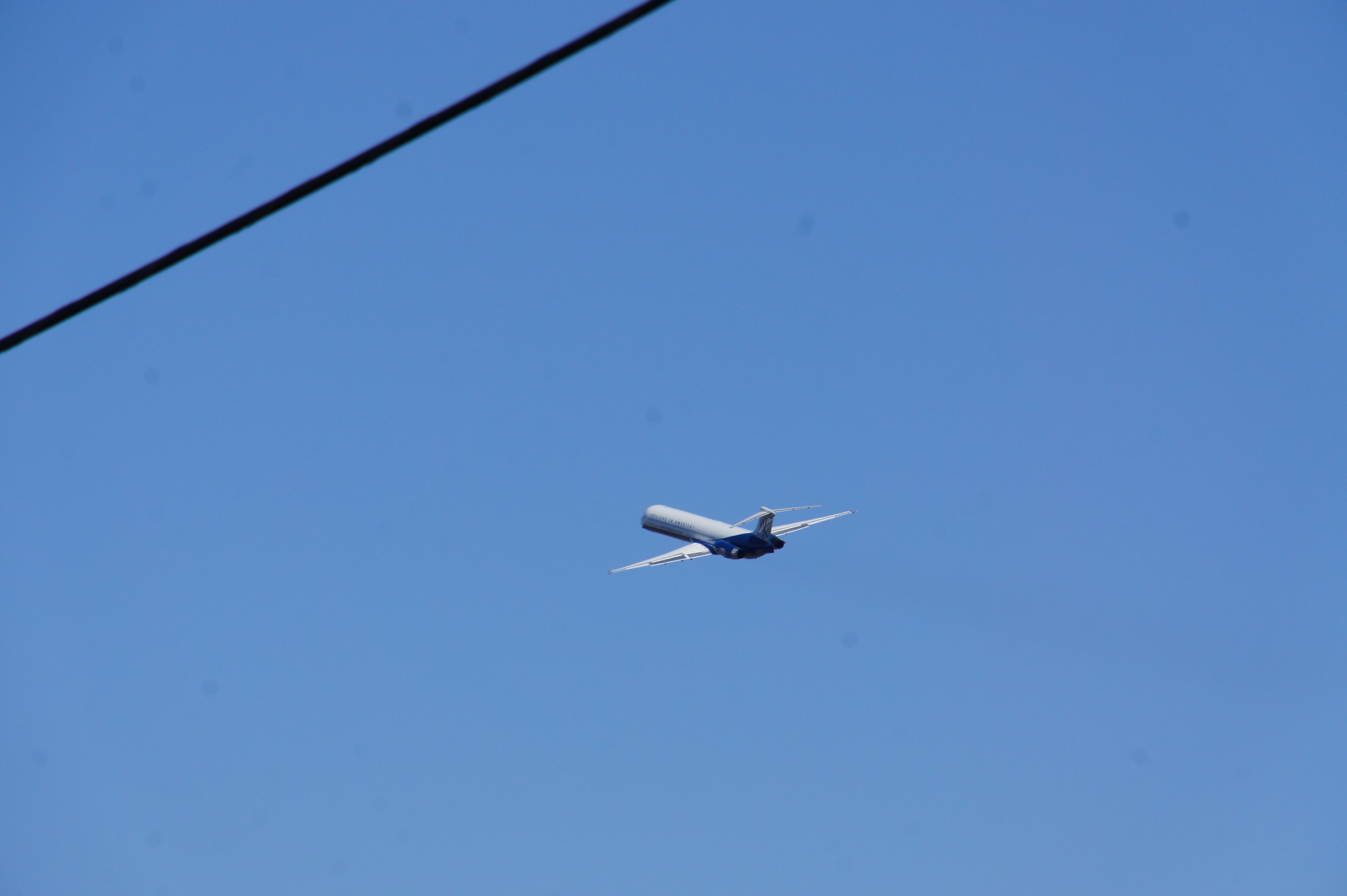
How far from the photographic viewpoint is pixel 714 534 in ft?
420

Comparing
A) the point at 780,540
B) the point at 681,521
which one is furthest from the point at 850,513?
the point at 681,521

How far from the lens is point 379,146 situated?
52.0 ft

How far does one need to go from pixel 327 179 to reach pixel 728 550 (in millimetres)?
108442

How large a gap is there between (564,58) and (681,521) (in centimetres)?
12051

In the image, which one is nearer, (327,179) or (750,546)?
(327,179)

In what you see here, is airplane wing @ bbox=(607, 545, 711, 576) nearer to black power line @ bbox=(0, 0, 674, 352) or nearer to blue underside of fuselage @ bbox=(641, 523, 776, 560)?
blue underside of fuselage @ bbox=(641, 523, 776, 560)

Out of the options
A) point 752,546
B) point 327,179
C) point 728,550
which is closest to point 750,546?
point 752,546

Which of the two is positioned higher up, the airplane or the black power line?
the airplane

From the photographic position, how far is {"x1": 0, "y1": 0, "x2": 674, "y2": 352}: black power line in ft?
50.0

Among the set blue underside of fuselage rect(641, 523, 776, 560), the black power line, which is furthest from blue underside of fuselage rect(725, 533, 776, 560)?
the black power line

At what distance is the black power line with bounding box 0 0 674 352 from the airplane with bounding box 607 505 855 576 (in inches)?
3751

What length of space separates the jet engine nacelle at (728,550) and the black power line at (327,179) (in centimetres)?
10606

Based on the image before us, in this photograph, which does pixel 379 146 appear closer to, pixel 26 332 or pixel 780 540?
pixel 26 332

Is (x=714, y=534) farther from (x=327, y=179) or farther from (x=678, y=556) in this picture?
(x=327, y=179)
